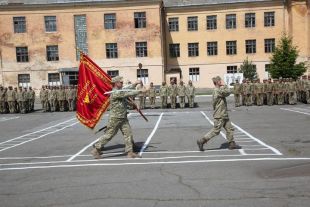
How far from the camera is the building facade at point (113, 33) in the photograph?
50.0 m

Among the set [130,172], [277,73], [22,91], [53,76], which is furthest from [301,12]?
[130,172]

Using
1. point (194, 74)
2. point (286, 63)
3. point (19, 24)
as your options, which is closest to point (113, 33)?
point (19, 24)

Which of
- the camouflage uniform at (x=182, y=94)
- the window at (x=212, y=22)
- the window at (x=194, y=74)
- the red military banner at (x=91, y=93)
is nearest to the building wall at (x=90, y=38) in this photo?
the window at (x=194, y=74)

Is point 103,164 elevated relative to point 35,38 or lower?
lower

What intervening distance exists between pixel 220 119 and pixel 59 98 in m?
20.7

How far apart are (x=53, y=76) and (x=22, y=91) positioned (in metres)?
20.2

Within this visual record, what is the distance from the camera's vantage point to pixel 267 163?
987 cm

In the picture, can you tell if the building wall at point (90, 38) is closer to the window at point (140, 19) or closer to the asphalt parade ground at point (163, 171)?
the window at point (140, 19)

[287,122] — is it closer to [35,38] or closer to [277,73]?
[277,73]

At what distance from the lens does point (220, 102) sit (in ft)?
40.0

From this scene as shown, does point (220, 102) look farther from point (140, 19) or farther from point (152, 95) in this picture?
point (140, 19)

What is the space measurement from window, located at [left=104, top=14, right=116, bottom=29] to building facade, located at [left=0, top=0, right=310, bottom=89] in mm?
112

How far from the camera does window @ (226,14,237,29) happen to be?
5325 centimetres

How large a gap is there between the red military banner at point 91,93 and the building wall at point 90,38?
37641mm
